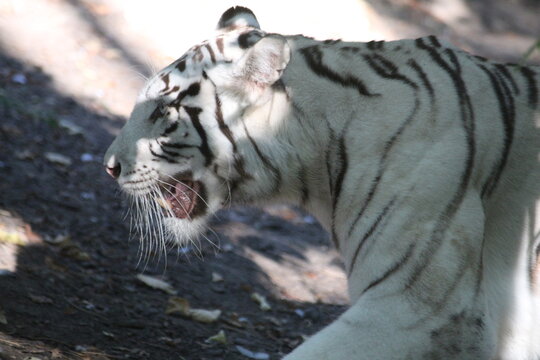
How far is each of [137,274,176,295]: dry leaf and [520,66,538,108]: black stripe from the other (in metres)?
2.00

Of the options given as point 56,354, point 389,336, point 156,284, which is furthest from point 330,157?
point 156,284

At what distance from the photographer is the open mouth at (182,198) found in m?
2.98

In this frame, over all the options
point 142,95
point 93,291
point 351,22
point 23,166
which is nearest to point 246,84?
point 142,95

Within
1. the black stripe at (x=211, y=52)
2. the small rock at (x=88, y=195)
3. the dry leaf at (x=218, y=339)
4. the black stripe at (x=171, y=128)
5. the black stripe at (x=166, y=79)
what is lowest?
the dry leaf at (x=218, y=339)

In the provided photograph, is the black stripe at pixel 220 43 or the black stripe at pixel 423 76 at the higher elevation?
the black stripe at pixel 423 76

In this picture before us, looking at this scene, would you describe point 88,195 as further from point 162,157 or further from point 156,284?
point 162,157

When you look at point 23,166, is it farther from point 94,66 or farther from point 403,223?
point 403,223

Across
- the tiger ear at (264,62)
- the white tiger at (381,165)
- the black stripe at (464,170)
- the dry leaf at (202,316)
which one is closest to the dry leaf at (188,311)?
the dry leaf at (202,316)

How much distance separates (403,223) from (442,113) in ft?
1.22

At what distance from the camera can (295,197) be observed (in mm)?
2902

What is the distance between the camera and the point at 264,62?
264 centimetres

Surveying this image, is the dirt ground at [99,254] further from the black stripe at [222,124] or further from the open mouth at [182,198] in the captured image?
the black stripe at [222,124]

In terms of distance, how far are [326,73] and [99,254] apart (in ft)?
6.19

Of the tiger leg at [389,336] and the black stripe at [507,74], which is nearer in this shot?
the tiger leg at [389,336]
